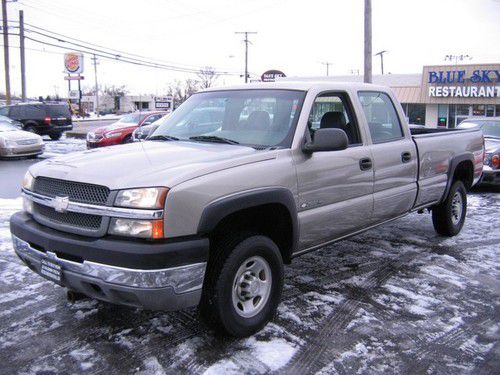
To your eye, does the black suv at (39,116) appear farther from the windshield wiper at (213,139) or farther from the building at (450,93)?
the building at (450,93)

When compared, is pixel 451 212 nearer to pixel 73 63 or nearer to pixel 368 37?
pixel 368 37

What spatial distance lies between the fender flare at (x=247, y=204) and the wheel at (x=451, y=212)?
333 centimetres

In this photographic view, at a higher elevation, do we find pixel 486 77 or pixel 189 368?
pixel 486 77

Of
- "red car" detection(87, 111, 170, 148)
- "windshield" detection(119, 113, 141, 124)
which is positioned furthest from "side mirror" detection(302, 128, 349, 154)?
"windshield" detection(119, 113, 141, 124)

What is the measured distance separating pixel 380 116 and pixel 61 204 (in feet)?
11.1

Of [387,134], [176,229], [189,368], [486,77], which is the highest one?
[486,77]

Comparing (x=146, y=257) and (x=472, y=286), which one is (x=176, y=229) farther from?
(x=472, y=286)

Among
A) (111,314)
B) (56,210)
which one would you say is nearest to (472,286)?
(111,314)

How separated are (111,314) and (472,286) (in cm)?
341

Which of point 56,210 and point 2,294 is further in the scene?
point 2,294

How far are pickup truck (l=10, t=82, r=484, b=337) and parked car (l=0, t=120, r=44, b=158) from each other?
41.4 ft

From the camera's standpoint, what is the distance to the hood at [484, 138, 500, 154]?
10.5 metres

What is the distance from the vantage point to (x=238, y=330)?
3.68m

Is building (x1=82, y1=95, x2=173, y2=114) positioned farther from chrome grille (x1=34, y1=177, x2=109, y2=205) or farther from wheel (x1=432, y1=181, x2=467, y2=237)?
chrome grille (x1=34, y1=177, x2=109, y2=205)
